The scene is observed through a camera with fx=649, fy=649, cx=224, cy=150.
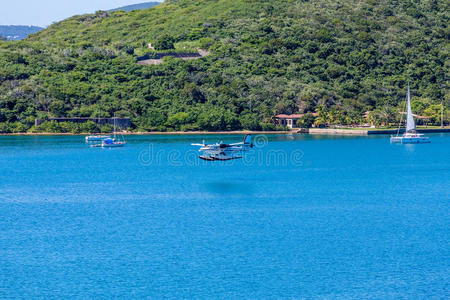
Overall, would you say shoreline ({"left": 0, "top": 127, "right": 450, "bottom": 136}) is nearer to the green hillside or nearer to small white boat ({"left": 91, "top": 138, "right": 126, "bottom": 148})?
the green hillside

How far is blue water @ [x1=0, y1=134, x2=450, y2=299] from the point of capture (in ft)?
104

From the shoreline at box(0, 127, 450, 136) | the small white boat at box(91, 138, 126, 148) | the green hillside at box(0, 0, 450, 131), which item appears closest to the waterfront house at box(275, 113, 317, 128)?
the green hillside at box(0, 0, 450, 131)

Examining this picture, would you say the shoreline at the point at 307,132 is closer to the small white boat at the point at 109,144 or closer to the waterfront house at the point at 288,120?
the waterfront house at the point at 288,120

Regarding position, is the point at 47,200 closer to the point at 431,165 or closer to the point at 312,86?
the point at 431,165

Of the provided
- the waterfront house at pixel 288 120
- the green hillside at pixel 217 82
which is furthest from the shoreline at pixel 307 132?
the waterfront house at pixel 288 120

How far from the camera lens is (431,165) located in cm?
8262

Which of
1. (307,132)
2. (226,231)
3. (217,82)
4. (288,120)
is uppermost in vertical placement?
(217,82)

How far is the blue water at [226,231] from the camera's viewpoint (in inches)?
1253

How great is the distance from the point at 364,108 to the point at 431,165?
261 feet

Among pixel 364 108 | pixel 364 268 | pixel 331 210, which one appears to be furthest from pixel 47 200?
pixel 364 108

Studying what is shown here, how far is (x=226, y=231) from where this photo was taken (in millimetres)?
42344

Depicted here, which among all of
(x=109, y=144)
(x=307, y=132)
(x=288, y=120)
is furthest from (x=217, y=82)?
(x=109, y=144)

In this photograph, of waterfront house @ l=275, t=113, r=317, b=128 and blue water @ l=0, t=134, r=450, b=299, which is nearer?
blue water @ l=0, t=134, r=450, b=299

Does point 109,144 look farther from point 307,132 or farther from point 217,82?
point 217,82
